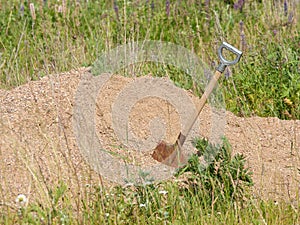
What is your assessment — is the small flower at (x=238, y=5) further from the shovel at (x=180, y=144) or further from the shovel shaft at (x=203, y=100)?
the shovel shaft at (x=203, y=100)

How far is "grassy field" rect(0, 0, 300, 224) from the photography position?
3.29 m

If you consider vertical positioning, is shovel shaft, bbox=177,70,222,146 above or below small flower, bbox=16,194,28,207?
above

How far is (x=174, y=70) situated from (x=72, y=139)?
1.74 meters

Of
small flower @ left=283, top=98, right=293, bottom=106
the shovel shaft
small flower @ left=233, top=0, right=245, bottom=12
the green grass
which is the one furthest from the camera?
small flower @ left=233, top=0, right=245, bottom=12

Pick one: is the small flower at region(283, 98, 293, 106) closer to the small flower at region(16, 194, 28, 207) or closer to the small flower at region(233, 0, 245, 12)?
the small flower at region(233, 0, 245, 12)

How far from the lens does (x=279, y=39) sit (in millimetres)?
5824

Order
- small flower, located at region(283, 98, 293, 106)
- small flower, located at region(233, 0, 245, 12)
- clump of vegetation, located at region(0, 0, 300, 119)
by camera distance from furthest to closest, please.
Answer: small flower, located at region(233, 0, 245, 12) → clump of vegetation, located at region(0, 0, 300, 119) → small flower, located at region(283, 98, 293, 106)

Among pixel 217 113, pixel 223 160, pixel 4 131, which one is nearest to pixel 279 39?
pixel 217 113

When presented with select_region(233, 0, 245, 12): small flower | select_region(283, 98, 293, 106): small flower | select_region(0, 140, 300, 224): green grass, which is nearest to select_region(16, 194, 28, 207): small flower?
select_region(0, 140, 300, 224): green grass

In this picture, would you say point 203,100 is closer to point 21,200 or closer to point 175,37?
point 21,200

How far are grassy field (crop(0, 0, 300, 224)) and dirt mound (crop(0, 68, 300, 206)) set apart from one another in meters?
0.15

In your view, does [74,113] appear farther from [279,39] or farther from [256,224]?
[279,39]

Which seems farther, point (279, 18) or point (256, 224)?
point (279, 18)

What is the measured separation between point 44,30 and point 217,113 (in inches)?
81.6
